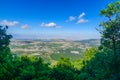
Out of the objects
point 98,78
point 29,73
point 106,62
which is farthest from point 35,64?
point 98,78

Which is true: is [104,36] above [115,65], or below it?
above

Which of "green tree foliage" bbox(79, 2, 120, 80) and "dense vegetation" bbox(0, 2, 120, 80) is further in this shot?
"green tree foliage" bbox(79, 2, 120, 80)

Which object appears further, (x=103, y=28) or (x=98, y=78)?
(x=98, y=78)

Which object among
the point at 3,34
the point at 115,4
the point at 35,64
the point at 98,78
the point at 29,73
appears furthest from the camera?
the point at 3,34

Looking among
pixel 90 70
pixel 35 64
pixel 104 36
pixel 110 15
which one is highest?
pixel 110 15

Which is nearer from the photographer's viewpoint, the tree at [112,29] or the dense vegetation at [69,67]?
the dense vegetation at [69,67]

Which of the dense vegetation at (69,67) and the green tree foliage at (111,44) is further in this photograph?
the green tree foliage at (111,44)

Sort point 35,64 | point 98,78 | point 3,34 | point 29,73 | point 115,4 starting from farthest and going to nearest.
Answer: point 3,34 < point 98,78 < point 115,4 < point 35,64 < point 29,73

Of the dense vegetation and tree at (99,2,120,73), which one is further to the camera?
tree at (99,2,120,73)

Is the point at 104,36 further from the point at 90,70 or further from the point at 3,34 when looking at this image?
the point at 3,34
